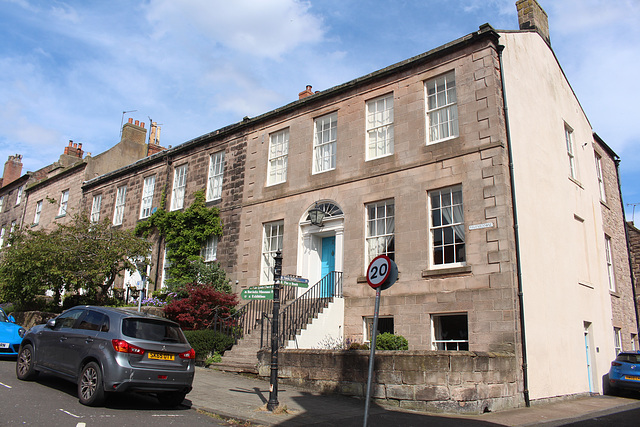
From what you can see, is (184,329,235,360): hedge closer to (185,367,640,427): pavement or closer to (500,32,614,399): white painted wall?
(185,367,640,427): pavement

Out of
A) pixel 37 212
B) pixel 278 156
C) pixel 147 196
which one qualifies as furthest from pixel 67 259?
pixel 37 212

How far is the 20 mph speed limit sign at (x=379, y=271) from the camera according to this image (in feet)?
24.4

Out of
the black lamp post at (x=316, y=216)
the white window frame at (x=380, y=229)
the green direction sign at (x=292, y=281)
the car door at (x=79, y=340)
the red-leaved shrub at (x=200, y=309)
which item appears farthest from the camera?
the black lamp post at (x=316, y=216)

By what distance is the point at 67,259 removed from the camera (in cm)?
1830

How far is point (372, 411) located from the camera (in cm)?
976

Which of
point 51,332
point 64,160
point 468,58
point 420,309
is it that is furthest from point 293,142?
point 64,160

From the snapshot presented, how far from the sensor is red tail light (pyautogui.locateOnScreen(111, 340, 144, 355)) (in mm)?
8156

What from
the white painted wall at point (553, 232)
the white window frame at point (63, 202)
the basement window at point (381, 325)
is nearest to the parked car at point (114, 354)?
the basement window at point (381, 325)

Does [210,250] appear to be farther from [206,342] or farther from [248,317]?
[206,342]

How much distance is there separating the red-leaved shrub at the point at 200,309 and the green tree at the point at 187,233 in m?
3.14

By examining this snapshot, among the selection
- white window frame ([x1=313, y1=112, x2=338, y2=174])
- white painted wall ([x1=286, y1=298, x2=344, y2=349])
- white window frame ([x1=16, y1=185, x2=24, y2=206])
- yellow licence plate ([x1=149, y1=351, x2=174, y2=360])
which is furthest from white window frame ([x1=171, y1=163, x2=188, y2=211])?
white window frame ([x1=16, y1=185, x2=24, y2=206])

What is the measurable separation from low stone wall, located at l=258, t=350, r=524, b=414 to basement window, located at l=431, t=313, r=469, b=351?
1.58 metres

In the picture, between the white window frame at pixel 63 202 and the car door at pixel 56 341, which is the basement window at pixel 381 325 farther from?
the white window frame at pixel 63 202

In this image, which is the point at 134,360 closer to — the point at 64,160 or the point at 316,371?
the point at 316,371
